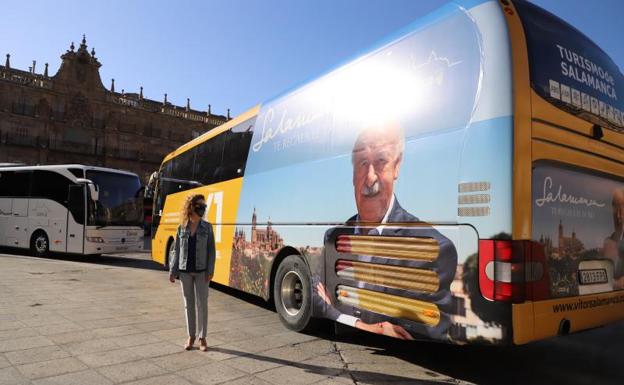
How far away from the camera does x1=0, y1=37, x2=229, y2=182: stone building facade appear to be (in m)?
51.6

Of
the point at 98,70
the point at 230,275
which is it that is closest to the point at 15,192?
the point at 230,275

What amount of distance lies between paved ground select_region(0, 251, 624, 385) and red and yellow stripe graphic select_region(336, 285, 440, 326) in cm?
65

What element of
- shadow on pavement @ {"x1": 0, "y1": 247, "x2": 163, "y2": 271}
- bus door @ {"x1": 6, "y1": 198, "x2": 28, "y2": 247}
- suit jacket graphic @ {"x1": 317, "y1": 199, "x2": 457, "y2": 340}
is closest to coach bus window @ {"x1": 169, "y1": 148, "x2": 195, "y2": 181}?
shadow on pavement @ {"x1": 0, "y1": 247, "x2": 163, "y2": 271}

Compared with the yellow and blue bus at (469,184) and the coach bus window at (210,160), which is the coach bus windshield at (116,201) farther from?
the yellow and blue bus at (469,184)

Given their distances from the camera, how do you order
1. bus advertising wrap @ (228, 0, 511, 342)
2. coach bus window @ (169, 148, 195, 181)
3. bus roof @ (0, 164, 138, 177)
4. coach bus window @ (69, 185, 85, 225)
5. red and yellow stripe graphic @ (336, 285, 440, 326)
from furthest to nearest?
bus roof @ (0, 164, 138, 177) → coach bus window @ (69, 185, 85, 225) → coach bus window @ (169, 148, 195, 181) → red and yellow stripe graphic @ (336, 285, 440, 326) → bus advertising wrap @ (228, 0, 511, 342)

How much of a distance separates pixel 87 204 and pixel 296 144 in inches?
454

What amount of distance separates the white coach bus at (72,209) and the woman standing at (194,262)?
11.4 m

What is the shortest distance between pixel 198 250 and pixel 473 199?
3.05m

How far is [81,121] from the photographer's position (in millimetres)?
56562

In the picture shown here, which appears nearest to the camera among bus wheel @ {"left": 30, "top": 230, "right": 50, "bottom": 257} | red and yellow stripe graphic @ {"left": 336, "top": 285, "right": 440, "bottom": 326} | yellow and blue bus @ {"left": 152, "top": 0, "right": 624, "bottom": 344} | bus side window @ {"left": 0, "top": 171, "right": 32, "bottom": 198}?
yellow and blue bus @ {"left": 152, "top": 0, "right": 624, "bottom": 344}

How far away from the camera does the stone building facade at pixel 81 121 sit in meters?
51.6
